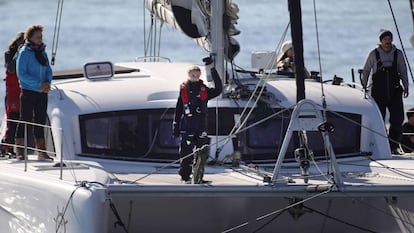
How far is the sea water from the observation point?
3203cm

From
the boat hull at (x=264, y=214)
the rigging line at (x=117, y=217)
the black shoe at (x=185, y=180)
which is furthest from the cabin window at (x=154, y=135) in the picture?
the rigging line at (x=117, y=217)

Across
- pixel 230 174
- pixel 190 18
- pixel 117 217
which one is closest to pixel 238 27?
pixel 190 18

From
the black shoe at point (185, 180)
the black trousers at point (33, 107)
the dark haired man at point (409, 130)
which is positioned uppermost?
the black trousers at point (33, 107)

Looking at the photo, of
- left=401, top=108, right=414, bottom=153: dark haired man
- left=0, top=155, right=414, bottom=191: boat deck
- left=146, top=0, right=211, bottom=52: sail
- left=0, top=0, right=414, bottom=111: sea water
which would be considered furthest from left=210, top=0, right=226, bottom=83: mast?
left=0, top=0, right=414, bottom=111: sea water

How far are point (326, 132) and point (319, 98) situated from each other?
8.54 feet

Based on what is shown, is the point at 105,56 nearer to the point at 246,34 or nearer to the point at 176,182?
the point at 246,34

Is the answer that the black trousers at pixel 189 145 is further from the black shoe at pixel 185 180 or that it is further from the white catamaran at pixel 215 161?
the white catamaran at pixel 215 161

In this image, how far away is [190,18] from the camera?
15344 mm

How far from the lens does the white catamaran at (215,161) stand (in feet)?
40.0

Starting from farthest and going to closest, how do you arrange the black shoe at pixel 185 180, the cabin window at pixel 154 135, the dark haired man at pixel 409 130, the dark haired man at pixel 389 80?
the dark haired man at pixel 409 130, the dark haired man at pixel 389 80, the cabin window at pixel 154 135, the black shoe at pixel 185 180

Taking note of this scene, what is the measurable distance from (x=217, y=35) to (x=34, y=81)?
198 cm

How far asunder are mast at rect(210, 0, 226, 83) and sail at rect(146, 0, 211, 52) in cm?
40

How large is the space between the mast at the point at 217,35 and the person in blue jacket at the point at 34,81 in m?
1.74

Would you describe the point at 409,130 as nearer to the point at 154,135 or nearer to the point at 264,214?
the point at 264,214
